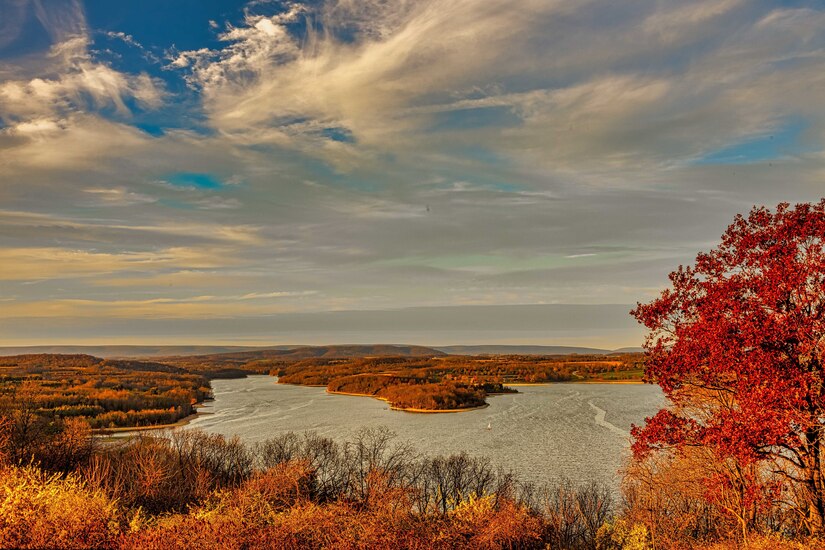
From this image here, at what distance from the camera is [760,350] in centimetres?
1176

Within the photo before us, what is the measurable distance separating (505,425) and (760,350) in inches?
2159

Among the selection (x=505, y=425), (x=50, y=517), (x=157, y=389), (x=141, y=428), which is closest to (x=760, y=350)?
(x=50, y=517)

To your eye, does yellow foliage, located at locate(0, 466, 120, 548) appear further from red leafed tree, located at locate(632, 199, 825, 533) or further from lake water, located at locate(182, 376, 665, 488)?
lake water, located at locate(182, 376, 665, 488)

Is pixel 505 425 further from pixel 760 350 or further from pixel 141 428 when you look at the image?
pixel 760 350

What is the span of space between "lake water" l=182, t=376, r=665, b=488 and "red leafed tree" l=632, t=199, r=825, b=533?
25149 millimetres

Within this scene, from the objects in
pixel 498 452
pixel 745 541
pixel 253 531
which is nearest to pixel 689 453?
pixel 745 541

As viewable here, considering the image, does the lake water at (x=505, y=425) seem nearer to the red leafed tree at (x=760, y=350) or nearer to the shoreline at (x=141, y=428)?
the shoreline at (x=141, y=428)

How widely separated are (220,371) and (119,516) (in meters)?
189

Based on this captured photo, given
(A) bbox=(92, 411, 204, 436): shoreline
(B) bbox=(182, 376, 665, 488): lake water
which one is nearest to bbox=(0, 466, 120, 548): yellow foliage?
(B) bbox=(182, 376, 665, 488): lake water

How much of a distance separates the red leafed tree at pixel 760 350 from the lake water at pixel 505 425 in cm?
2515

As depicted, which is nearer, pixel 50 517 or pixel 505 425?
pixel 50 517

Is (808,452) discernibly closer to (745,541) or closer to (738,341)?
(745,541)

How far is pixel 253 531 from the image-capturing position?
13609mm

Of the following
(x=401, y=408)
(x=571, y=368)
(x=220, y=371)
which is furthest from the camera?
(x=220, y=371)
